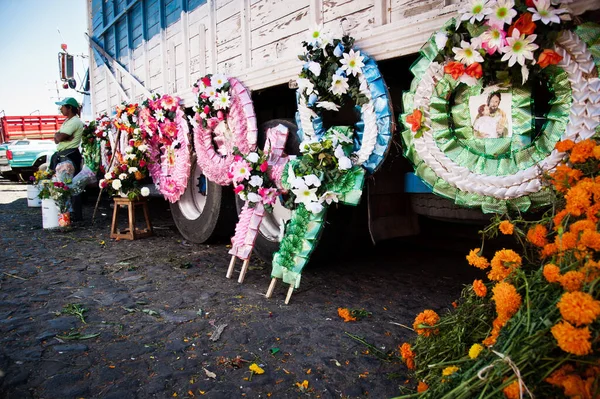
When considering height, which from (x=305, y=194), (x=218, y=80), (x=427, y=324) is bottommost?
(x=427, y=324)

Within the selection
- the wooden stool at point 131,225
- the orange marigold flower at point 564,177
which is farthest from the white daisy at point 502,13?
the wooden stool at point 131,225

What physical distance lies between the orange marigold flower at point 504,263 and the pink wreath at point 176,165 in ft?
12.1

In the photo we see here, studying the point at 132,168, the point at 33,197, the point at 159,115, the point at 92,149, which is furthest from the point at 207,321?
the point at 33,197

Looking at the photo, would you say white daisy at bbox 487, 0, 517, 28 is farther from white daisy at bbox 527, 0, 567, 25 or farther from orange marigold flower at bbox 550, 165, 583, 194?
orange marigold flower at bbox 550, 165, 583, 194

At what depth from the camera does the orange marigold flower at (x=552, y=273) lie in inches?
56.2

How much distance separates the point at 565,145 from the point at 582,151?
0.12 m

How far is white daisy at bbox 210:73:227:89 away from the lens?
12.7 ft

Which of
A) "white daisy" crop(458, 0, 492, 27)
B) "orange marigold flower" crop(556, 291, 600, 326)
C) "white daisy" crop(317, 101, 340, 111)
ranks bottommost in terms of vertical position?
"orange marigold flower" crop(556, 291, 600, 326)

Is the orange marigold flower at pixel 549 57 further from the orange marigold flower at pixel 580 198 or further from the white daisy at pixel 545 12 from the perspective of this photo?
the orange marigold flower at pixel 580 198

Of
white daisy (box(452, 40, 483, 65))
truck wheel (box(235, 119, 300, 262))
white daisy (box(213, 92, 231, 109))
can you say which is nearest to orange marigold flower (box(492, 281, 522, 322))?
white daisy (box(452, 40, 483, 65))

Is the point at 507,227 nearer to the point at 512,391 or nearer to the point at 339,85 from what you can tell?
the point at 512,391

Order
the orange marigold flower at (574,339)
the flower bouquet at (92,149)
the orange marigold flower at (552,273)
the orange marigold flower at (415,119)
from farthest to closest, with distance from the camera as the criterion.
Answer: the flower bouquet at (92,149), the orange marigold flower at (415,119), the orange marigold flower at (552,273), the orange marigold flower at (574,339)

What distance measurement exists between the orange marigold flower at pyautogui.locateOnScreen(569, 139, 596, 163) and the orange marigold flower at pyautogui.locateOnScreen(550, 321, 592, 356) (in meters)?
0.79

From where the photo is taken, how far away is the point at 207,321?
2668mm
